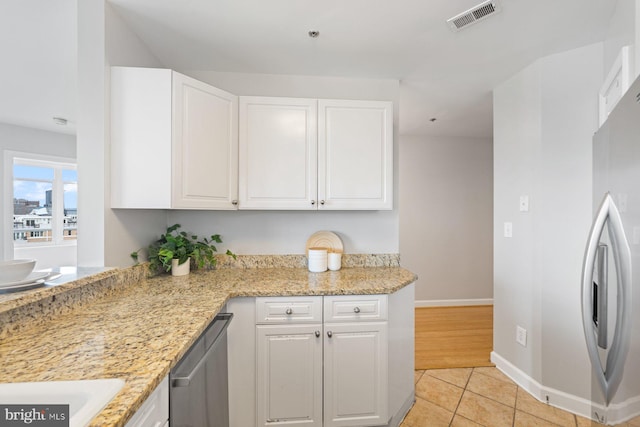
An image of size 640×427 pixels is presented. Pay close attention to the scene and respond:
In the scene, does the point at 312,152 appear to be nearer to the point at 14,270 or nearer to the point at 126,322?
the point at 126,322

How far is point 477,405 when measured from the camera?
77.0 inches

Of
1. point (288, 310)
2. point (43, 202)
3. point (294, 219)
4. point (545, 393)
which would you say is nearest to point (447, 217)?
point (545, 393)

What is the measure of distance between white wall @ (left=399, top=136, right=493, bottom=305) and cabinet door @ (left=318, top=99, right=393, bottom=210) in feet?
6.74

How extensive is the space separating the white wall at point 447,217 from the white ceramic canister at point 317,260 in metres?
2.20

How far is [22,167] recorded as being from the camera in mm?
4203

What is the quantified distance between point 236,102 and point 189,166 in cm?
58

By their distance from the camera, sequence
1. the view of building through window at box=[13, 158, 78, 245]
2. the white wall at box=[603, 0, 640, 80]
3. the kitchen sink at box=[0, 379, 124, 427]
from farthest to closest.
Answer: the view of building through window at box=[13, 158, 78, 245] < the white wall at box=[603, 0, 640, 80] < the kitchen sink at box=[0, 379, 124, 427]

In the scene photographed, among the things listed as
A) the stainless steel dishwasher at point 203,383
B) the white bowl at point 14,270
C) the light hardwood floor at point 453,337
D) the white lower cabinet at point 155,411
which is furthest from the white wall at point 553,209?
the white bowl at point 14,270

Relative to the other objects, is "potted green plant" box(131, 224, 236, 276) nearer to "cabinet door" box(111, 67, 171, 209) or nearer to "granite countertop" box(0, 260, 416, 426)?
"granite countertop" box(0, 260, 416, 426)

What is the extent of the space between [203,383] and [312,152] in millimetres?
1456

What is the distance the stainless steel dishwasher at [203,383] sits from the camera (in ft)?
3.08

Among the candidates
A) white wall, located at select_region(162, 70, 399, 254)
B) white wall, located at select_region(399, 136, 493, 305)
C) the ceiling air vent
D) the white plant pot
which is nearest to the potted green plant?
the white plant pot

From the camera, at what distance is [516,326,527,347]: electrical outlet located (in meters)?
2.11

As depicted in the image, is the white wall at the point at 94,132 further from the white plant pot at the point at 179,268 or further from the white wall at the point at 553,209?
the white wall at the point at 553,209
